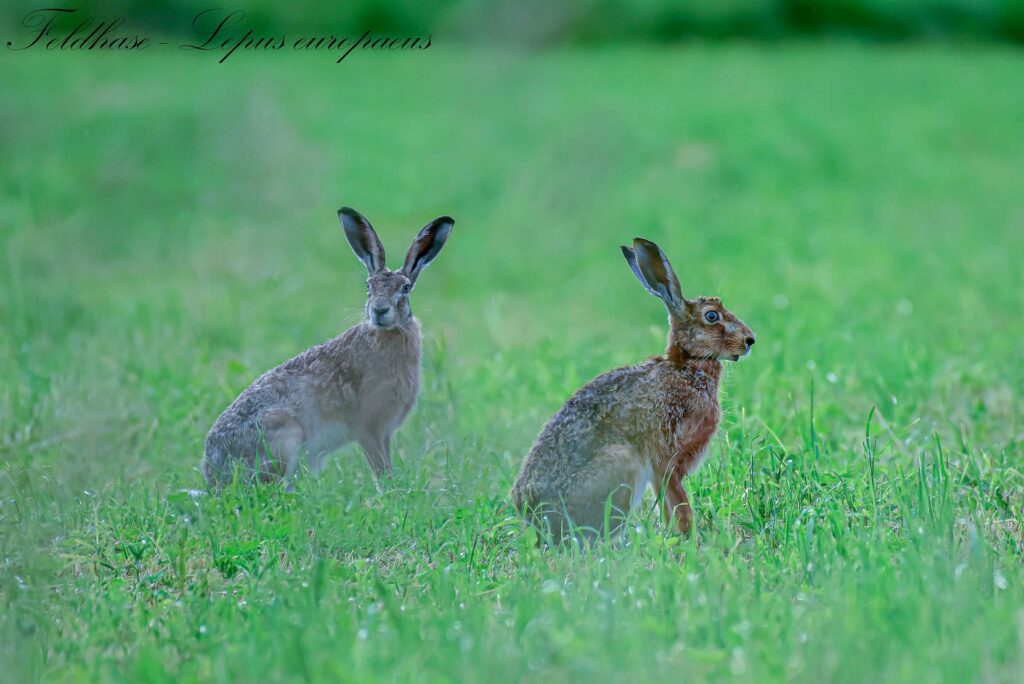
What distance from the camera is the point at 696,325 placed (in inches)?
250

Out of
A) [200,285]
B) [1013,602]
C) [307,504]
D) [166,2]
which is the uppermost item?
[166,2]

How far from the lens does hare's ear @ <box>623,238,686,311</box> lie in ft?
20.1

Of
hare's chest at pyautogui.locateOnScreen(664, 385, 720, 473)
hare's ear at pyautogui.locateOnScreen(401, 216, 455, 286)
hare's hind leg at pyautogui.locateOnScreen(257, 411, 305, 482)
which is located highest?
hare's ear at pyautogui.locateOnScreen(401, 216, 455, 286)

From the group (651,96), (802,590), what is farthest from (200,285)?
(651,96)

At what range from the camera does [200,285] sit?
11.9 m

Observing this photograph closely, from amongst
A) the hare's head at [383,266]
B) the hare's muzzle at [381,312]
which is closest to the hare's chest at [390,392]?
the hare's head at [383,266]

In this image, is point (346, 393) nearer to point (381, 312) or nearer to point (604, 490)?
point (381, 312)

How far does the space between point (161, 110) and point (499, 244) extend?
687cm

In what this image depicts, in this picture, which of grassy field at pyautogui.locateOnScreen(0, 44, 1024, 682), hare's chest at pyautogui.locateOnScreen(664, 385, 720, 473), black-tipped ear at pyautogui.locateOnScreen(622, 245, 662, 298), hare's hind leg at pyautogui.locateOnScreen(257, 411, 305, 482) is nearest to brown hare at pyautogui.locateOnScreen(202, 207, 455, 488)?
hare's hind leg at pyautogui.locateOnScreen(257, 411, 305, 482)

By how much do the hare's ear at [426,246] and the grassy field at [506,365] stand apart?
0.95 m

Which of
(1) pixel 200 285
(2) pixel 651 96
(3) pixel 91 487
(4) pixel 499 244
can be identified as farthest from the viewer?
(2) pixel 651 96

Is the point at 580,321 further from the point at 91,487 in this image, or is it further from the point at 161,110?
the point at 161,110

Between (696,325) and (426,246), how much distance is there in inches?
53.5

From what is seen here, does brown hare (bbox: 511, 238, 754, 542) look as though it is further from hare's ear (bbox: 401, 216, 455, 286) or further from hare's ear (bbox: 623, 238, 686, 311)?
hare's ear (bbox: 401, 216, 455, 286)
